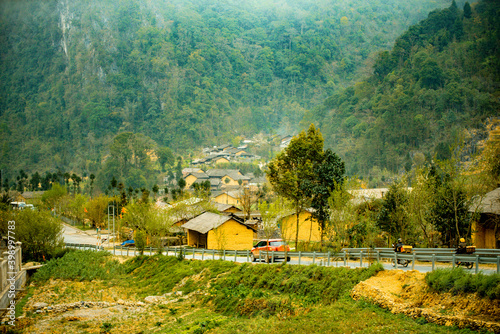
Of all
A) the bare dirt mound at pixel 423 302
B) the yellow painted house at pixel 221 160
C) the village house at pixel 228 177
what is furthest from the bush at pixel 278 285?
the yellow painted house at pixel 221 160

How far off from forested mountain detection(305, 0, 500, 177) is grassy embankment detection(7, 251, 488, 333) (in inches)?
2953

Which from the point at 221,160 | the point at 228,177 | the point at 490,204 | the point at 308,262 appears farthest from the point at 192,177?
the point at 490,204

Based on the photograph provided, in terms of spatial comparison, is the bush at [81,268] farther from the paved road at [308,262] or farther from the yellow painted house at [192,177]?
the yellow painted house at [192,177]

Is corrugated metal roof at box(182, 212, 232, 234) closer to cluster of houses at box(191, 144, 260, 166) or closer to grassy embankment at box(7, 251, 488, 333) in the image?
grassy embankment at box(7, 251, 488, 333)

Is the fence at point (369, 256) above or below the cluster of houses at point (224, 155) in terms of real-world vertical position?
below

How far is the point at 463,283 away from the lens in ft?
53.3

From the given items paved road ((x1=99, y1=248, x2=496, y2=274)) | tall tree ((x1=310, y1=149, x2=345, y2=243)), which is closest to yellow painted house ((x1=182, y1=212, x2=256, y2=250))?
paved road ((x1=99, y1=248, x2=496, y2=274))

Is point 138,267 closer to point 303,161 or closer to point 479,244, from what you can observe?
point 303,161

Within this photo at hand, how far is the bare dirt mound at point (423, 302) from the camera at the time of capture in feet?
48.7

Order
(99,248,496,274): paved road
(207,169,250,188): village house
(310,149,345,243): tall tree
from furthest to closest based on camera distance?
1. (207,169,250,188): village house
2. (310,149,345,243): tall tree
3. (99,248,496,274): paved road

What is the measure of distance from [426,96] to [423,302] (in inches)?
4523

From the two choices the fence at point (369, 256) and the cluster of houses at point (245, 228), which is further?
the cluster of houses at point (245, 228)

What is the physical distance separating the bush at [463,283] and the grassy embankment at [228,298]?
6.00 feet

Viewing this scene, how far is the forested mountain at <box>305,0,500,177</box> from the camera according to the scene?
111562 millimetres
